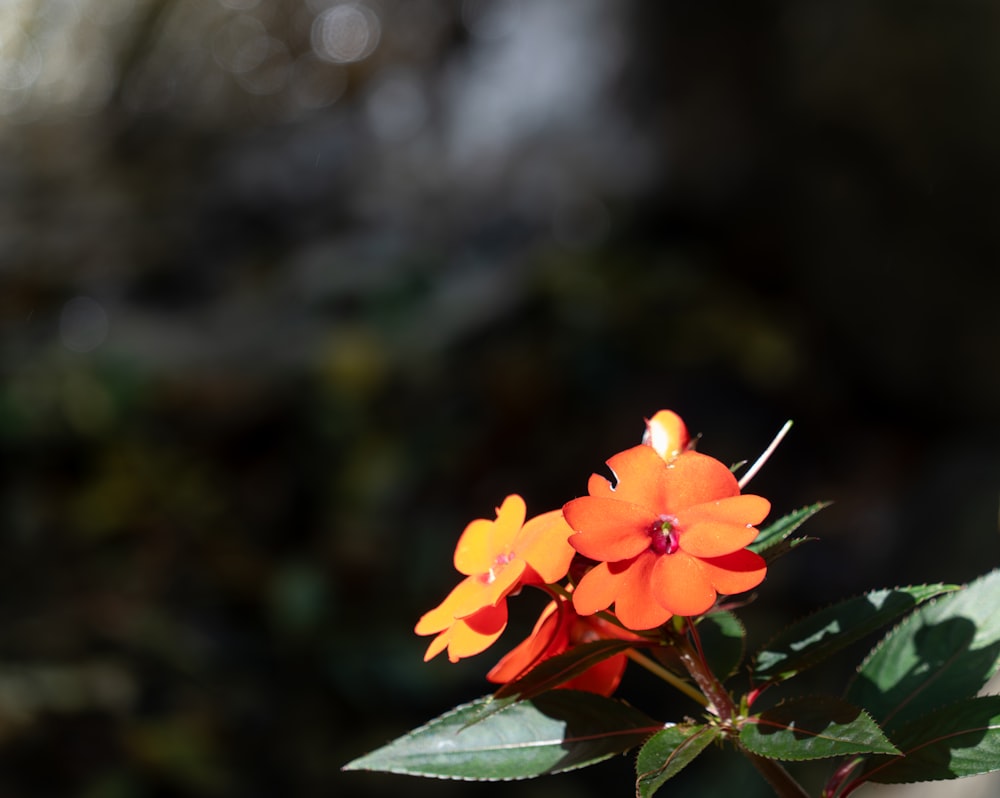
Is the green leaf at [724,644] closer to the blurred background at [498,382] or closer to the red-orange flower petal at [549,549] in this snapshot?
the red-orange flower petal at [549,549]

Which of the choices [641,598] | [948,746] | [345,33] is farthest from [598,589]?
[345,33]

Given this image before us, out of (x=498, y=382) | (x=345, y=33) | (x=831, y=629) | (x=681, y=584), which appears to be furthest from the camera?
(x=345, y=33)

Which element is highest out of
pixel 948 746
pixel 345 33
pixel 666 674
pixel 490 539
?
pixel 345 33

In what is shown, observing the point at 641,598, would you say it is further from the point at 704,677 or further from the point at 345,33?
the point at 345,33

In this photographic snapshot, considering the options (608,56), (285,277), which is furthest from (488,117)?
(285,277)

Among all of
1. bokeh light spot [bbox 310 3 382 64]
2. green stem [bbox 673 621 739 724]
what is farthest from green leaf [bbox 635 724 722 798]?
bokeh light spot [bbox 310 3 382 64]

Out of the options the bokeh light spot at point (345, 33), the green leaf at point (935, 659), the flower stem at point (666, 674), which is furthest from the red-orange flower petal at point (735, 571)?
the bokeh light spot at point (345, 33)

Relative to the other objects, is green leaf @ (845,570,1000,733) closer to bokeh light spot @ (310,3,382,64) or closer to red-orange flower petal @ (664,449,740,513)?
red-orange flower petal @ (664,449,740,513)
